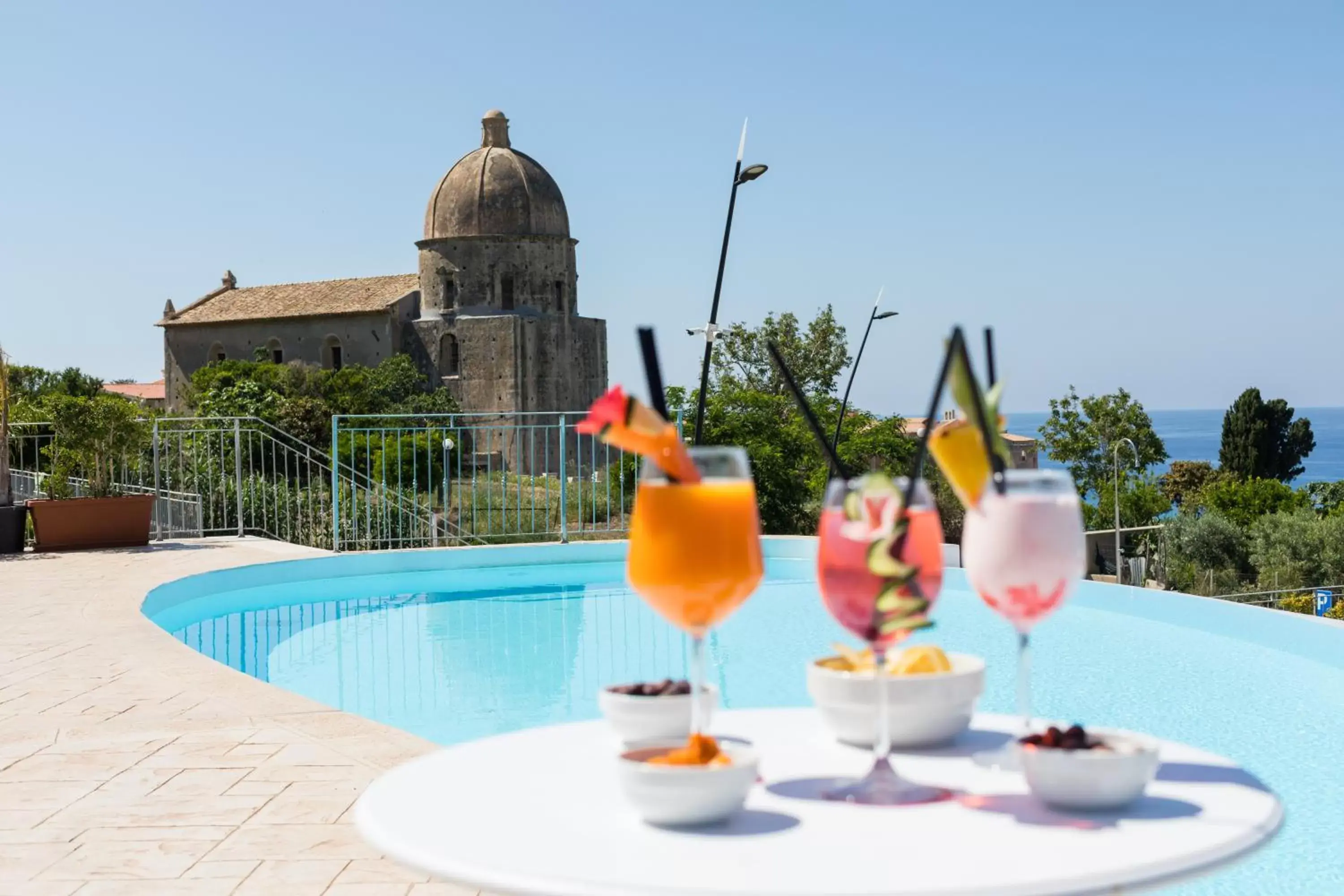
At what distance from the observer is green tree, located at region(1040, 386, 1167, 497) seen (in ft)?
152

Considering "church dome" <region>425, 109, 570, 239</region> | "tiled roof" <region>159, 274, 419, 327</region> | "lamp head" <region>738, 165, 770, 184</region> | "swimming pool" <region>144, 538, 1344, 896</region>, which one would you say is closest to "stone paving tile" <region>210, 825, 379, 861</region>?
"swimming pool" <region>144, 538, 1344, 896</region>

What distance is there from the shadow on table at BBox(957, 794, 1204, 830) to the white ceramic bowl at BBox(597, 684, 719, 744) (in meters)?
0.29

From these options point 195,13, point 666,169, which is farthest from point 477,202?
point 195,13

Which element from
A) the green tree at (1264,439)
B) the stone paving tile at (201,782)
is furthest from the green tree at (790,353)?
the stone paving tile at (201,782)

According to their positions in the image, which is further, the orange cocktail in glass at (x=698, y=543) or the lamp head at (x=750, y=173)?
the lamp head at (x=750, y=173)

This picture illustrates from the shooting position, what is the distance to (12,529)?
9.88m

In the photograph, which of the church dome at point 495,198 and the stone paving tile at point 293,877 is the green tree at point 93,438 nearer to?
the stone paving tile at point 293,877

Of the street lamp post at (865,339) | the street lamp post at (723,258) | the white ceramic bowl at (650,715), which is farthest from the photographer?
the street lamp post at (865,339)

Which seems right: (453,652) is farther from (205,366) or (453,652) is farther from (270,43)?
(205,366)

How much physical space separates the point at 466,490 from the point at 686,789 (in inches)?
1299

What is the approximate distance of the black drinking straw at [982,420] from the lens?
43.8 inches

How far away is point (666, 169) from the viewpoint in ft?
67.1

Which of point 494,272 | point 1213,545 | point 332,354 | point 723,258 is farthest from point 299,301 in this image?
point 723,258

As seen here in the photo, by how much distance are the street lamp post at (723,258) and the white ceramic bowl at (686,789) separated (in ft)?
24.5
